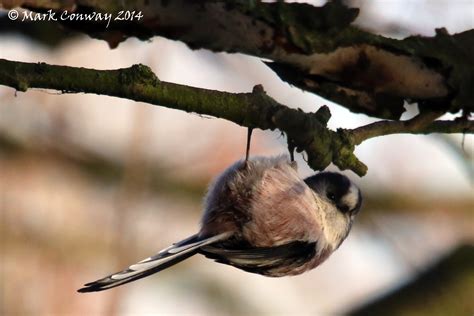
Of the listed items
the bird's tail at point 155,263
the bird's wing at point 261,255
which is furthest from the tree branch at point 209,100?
the bird's wing at point 261,255

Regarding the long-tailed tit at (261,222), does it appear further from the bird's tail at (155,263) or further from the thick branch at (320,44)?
the thick branch at (320,44)

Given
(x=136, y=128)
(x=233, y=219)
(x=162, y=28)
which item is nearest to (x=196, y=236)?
(x=233, y=219)

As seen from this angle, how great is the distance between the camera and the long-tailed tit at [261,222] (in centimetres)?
255

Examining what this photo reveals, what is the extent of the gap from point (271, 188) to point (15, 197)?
2693 millimetres

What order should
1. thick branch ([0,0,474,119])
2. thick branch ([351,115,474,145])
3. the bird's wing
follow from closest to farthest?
thick branch ([0,0,474,119]) < thick branch ([351,115,474,145]) < the bird's wing

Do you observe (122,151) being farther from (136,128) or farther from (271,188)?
(271,188)

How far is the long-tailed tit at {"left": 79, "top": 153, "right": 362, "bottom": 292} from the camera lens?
2.55 m

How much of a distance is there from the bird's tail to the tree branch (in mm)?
473

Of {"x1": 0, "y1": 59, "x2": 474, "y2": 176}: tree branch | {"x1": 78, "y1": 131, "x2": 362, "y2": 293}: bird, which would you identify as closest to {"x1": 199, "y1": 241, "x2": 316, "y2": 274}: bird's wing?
{"x1": 78, "y1": 131, "x2": 362, "y2": 293}: bird

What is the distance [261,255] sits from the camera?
2557 mm

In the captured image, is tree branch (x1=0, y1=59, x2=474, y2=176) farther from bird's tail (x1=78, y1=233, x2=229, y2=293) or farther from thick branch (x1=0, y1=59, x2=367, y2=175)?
bird's tail (x1=78, y1=233, x2=229, y2=293)

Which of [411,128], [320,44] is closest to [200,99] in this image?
[320,44]

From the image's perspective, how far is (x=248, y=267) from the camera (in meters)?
2.55

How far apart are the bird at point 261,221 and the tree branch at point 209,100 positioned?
2.01 ft
